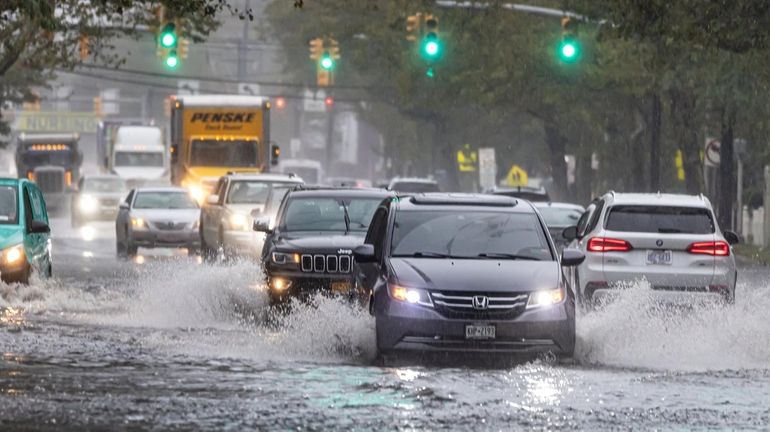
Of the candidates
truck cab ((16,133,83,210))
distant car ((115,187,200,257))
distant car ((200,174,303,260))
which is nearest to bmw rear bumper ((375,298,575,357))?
distant car ((200,174,303,260))

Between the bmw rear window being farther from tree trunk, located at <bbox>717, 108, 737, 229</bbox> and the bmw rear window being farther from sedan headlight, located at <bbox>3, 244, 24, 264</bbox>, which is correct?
tree trunk, located at <bbox>717, 108, 737, 229</bbox>

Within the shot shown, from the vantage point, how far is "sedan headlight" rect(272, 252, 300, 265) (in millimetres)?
20934

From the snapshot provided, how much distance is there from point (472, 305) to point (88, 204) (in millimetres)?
46810

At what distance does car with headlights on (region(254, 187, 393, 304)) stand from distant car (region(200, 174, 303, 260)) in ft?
24.6

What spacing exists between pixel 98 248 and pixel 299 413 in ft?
108

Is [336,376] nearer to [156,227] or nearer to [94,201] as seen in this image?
[156,227]

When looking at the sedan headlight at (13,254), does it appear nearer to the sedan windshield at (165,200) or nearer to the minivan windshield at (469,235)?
the minivan windshield at (469,235)

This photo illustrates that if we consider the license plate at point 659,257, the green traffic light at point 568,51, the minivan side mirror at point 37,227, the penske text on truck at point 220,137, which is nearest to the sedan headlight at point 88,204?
the penske text on truck at point 220,137

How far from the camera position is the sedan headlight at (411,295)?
1552 cm

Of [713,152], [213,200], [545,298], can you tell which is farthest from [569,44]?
[545,298]

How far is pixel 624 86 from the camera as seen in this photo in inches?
2040

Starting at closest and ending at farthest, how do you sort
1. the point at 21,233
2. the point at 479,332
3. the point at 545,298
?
the point at 479,332 < the point at 545,298 < the point at 21,233

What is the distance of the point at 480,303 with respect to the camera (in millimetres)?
15492

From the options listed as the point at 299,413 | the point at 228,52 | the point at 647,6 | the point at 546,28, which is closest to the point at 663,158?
the point at 546,28
